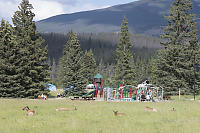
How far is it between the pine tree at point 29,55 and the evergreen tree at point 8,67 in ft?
2.44

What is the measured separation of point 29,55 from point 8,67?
4.55 metres

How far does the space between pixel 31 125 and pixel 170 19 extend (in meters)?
38.4

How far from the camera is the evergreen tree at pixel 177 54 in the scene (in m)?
41.6

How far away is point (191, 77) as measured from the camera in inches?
1714

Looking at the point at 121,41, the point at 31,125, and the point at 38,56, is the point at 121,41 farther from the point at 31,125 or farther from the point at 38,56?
the point at 31,125

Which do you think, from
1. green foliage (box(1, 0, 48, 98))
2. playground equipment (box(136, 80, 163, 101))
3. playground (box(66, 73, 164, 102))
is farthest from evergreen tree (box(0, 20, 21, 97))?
playground equipment (box(136, 80, 163, 101))

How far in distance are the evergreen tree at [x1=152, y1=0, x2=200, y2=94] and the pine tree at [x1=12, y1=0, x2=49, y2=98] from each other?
1863 centimetres

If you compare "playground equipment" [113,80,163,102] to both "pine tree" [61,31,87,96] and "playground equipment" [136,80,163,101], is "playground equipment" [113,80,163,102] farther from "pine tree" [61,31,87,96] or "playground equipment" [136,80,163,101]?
"pine tree" [61,31,87,96]

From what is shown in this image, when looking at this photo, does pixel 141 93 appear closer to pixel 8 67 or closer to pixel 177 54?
pixel 177 54

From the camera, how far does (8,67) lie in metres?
33.3

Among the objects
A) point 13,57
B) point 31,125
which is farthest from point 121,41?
point 31,125

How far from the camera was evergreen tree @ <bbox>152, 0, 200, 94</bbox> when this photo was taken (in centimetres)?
4159

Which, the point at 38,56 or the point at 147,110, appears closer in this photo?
the point at 147,110

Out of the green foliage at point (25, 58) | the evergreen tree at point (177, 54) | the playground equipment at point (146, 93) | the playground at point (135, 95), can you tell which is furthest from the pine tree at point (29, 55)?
the evergreen tree at point (177, 54)
